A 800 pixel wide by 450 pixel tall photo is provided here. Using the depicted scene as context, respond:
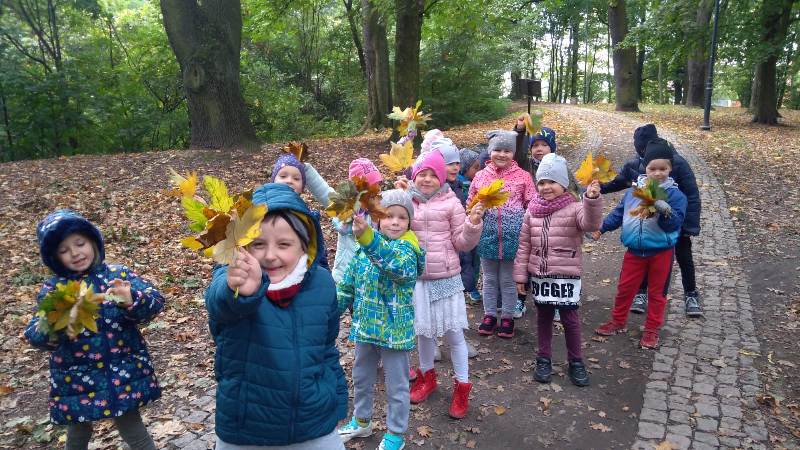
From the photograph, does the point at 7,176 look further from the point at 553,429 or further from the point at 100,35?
the point at 553,429

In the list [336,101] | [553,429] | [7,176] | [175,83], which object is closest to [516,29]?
[336,101]

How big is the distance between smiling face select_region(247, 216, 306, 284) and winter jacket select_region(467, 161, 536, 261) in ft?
10.5

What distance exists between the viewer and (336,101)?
23.6m

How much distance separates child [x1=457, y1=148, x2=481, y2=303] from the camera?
19.2 feet

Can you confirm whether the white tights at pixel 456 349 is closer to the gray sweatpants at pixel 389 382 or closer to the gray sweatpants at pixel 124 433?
the gray sweatpants at pixel 389 382

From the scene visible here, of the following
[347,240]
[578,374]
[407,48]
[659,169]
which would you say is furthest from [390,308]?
[407,48]

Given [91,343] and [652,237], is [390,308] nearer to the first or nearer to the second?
[91,343]

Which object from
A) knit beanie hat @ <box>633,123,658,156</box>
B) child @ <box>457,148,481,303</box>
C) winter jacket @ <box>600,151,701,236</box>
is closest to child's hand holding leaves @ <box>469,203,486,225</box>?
winter jacket @ <box>600,151,701,236</box>

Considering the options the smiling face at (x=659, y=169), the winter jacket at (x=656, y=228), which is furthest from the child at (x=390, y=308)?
the smiling face at (x=659, y=169)

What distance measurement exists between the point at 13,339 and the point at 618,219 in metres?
6.36

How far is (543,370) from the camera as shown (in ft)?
14.7

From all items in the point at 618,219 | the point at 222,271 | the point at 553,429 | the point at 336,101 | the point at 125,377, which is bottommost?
the point at 553,429

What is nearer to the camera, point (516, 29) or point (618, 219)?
point (618, 219)

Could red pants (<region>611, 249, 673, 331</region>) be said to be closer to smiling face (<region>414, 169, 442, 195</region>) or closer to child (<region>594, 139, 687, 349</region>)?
child (<region>594, 139, 687, 349</region>)
